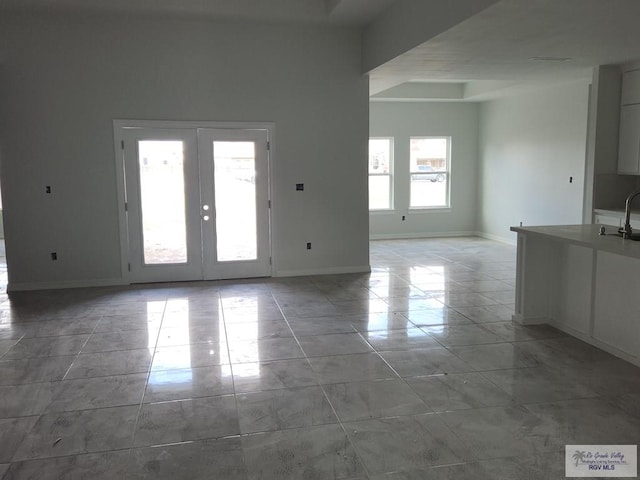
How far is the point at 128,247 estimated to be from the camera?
273 inches

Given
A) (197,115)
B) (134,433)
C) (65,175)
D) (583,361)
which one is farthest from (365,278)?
(134,433)

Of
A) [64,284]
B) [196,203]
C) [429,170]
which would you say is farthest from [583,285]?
[429,170]

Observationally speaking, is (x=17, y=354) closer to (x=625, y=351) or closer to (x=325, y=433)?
(x=325, y=433)

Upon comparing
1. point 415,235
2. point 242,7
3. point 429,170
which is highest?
point 242,7

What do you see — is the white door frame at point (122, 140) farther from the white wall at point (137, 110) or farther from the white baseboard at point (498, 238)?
the white baseboard at point (498, 238)

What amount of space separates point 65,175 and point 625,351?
6124mm

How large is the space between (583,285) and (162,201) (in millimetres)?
4867

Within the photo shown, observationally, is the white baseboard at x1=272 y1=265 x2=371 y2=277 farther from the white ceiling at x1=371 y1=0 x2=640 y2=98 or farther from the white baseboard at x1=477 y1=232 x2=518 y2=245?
the white baseboard at x1=477 y1=232 x2=518 y2=245

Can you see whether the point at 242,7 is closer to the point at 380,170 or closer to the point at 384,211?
the point at 380,170

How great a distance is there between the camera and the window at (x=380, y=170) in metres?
10.9

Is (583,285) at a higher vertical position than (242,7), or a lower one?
lower

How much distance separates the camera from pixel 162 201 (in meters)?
6.94

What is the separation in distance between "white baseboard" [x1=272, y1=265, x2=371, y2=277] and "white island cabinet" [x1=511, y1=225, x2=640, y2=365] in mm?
2800

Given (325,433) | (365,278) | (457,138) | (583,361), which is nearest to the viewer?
(325,433)
